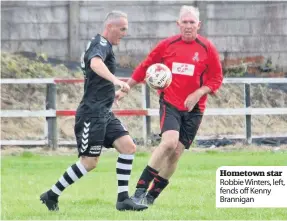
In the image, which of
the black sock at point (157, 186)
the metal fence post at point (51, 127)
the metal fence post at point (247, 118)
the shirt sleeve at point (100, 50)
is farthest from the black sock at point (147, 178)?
the metal fence post at point (247, 118)

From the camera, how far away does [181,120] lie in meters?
11.5

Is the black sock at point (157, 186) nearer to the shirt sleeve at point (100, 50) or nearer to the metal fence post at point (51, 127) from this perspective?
the shirt sleeve at point (100, 50)

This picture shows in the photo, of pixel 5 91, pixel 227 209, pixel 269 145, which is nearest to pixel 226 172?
pixel 227 209

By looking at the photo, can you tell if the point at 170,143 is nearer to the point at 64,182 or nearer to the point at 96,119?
the point at 96,119

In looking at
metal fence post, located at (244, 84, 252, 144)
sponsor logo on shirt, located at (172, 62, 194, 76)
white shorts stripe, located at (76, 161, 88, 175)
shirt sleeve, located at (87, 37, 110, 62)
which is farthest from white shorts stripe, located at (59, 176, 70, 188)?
metal fence post, located at (244, 84, 252, 144)

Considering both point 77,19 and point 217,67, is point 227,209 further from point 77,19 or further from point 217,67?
point 77,19

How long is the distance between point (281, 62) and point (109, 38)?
1316cm

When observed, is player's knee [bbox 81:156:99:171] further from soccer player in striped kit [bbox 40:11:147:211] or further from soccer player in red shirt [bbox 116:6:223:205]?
soccer player in red shirt [bbox 116:6:223:205]

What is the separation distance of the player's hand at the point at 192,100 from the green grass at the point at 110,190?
3.29 feet

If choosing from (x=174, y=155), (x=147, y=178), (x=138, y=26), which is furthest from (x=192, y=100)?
(x=138, y=26)

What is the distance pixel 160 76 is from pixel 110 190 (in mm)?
2477

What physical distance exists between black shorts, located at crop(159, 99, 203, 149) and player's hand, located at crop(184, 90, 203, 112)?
14cm

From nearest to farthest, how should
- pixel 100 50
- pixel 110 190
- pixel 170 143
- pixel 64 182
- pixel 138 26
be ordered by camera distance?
1. pixel 100 50
2. pixel 64 182
3. pixel 170 143
4. pixel 110 190
5. pixel 138 26

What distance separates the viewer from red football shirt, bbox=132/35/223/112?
11.5 metres
